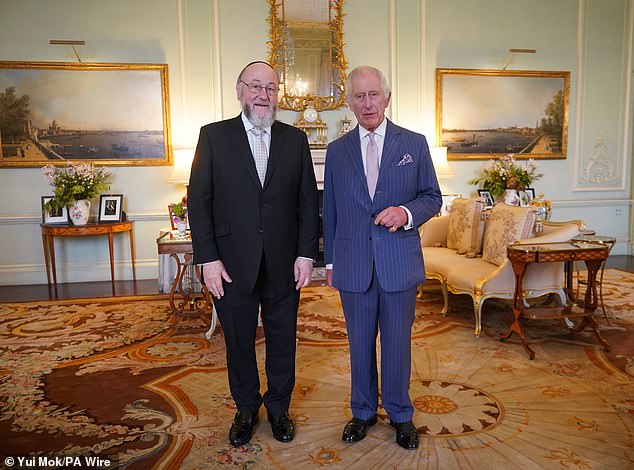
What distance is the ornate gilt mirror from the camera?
6547mm

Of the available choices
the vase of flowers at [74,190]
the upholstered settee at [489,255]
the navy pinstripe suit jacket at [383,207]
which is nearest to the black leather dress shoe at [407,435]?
the navy pinstripe suit jacket at [383,207]

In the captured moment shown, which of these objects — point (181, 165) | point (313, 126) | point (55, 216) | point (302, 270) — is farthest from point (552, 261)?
point (55, 216)

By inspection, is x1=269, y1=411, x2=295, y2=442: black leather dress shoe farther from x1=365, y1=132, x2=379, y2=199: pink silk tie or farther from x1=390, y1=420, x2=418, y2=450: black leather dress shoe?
x1=365, y1=132, x2=379, y2=199: pink silk tie

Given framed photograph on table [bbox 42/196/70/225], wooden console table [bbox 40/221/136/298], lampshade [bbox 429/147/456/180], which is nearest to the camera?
wooden console table [bbox 40/221/136/298]

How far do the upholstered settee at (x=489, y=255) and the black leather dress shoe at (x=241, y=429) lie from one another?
224cm

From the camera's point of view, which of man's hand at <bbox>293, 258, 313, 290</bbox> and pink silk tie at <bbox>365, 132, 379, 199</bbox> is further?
man's hand at <bbox>293, 258, 313, 290</bbox>

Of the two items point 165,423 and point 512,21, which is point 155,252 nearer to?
point 165,423

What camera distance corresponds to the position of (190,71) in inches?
256

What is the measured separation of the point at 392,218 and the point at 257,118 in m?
0.76

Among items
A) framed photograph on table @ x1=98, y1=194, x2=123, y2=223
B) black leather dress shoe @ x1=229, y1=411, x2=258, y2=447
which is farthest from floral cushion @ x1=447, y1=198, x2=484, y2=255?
framed photograph on table @ x1=98, y1=194, x2=123, y2=223

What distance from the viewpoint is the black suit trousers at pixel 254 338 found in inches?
95.1

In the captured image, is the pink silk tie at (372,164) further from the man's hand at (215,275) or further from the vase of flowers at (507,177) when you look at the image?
the vase of flowers at (507,177)

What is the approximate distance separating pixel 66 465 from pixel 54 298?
12.5 feet

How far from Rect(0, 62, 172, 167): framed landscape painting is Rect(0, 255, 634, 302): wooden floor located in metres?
1.52
